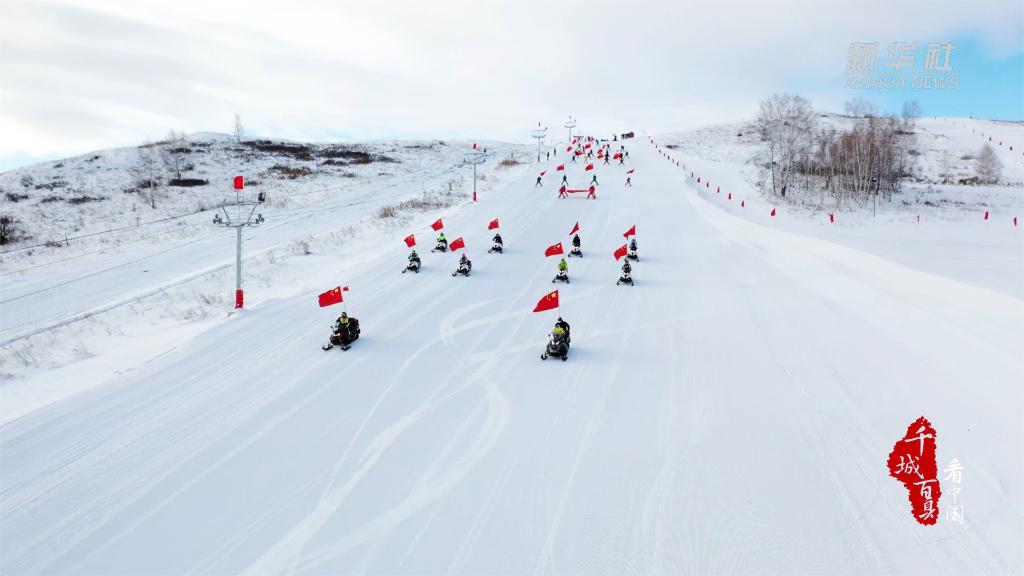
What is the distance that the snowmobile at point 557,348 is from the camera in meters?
12.6

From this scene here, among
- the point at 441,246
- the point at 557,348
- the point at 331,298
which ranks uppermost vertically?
the point at 441,246

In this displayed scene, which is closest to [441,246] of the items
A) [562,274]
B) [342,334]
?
[562,274]

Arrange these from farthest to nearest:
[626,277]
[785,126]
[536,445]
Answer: [785,126] → [626,277] → [536,445]

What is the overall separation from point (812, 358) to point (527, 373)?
7.08m

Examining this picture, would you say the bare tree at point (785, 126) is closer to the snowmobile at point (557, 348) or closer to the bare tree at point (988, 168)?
the bare tree at point (988, 168)

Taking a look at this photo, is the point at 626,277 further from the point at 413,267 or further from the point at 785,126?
the point at 785,126

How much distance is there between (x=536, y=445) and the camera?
29.5 ft

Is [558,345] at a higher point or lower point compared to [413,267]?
lower

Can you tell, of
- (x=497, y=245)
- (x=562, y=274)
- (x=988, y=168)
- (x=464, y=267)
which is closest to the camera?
(x=562, y=274)

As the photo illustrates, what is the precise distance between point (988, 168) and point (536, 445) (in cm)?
7560

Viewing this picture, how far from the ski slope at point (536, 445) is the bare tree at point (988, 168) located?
56.5 m

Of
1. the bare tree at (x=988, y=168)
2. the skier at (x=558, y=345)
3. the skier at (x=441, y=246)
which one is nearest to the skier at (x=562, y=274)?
the skier at (x=441, y=246)

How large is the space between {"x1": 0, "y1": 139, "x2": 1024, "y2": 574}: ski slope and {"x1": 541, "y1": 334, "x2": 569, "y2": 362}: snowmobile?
20.0 inches

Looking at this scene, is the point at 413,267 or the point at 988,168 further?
the point at 988,168
